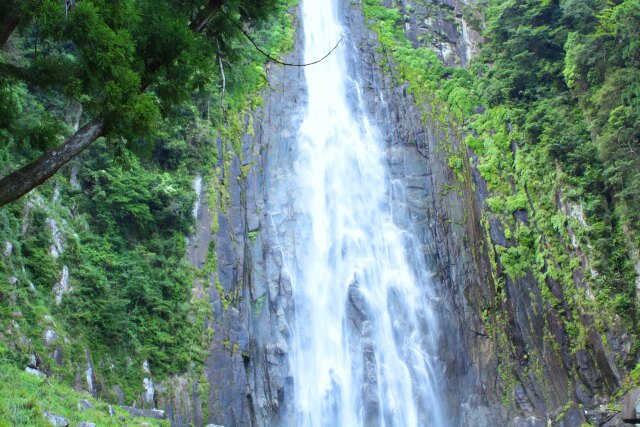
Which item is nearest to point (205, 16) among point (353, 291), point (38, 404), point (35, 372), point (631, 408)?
point (38, 404)

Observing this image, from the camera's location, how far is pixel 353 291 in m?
19.6

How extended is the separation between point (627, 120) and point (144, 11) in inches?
655

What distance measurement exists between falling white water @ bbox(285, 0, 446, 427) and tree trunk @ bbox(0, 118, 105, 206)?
13506 millimetres

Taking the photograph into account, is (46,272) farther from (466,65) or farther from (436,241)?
(466,65)

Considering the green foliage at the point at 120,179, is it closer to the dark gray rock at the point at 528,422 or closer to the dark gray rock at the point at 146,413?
the dark gray rock at the point at 146,413

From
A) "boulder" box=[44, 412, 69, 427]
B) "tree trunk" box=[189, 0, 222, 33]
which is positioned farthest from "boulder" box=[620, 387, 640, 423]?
"tree trunk" box=[189, 0, 222, 33]

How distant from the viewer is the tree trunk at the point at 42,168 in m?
5.10

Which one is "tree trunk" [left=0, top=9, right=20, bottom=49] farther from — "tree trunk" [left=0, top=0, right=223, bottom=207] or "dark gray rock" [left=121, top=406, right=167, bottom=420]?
"dark gray rock" [left=121, top=406, right=167, bottom=420]

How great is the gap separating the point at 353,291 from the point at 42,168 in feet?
49.7

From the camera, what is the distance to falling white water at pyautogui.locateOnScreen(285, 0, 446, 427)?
57.8ft

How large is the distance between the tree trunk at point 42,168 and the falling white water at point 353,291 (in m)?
13.5

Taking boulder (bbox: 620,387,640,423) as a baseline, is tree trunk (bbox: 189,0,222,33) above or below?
above

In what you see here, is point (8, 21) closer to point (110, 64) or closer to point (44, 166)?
point (110, 64)

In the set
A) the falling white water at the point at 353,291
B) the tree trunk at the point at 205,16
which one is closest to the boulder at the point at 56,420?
the tree trunk at the point at 205,16
